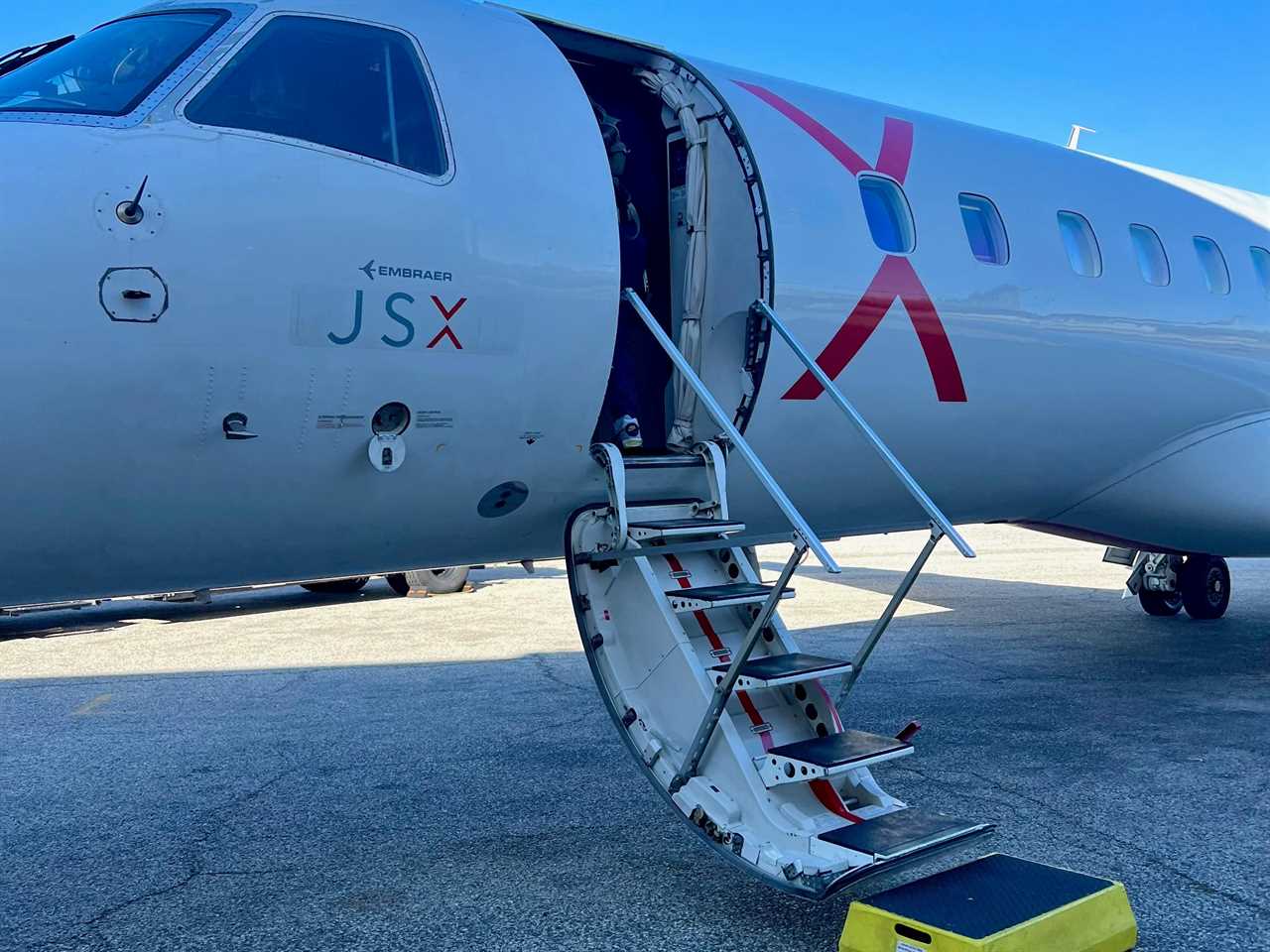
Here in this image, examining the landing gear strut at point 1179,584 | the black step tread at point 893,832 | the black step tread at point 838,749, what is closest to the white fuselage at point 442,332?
the black step tread at point 838,749

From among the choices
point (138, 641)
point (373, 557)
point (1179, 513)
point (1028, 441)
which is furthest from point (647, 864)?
point (138, 641)

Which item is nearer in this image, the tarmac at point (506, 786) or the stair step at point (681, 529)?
the tarmac at point (506, 786)

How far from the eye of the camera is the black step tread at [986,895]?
12.8 feet

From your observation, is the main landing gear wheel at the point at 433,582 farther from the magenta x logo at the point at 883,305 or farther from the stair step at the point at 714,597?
the stair step at the point at 714,597

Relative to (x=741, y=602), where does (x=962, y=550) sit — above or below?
above

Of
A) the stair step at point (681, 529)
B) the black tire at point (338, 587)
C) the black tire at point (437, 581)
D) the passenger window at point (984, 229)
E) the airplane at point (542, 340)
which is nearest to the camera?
the airplane at point (542, 340)

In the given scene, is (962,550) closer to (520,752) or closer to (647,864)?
(647,864)

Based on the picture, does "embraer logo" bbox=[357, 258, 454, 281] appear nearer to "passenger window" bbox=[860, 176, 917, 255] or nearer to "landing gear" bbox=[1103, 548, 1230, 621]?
"passenger window" bbox=[860, 176, 917, 255]

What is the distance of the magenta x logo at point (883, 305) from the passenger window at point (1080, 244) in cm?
148

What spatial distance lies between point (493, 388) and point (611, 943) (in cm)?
220

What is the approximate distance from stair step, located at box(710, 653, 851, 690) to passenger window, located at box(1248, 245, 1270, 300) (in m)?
6.30

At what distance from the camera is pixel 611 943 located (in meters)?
4.48

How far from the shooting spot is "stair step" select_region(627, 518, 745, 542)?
16.6 feet

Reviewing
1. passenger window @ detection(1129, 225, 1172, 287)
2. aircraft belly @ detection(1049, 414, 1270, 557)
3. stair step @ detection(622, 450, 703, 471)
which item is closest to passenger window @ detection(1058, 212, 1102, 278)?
passenger window @ detection(1129, 225, 1172, 287)
